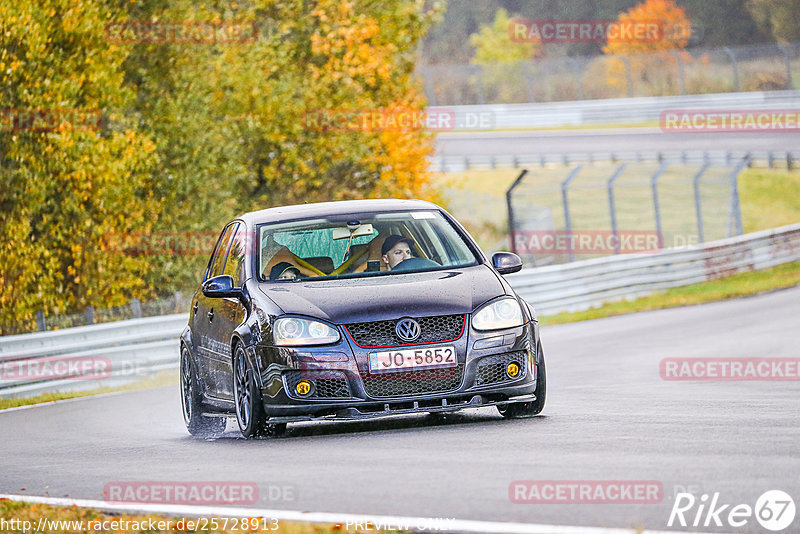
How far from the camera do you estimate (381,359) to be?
9.08 metres

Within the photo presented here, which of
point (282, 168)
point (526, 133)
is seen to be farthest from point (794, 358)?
point (526, 133)

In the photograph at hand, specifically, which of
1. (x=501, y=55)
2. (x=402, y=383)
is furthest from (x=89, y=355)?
(x=501, y=55)

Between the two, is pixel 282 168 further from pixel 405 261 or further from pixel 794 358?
pixel 405 261

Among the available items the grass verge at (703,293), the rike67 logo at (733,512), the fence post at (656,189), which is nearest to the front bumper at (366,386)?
the rike67 logo at (733,512)

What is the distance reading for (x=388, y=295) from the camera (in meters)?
9.37

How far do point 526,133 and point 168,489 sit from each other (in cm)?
5038

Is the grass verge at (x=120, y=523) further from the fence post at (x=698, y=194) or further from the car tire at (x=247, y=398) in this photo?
the fence post at (x=698, y=194)
